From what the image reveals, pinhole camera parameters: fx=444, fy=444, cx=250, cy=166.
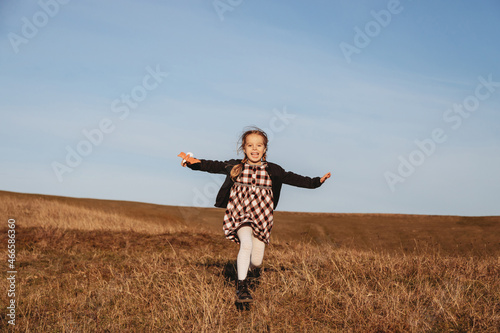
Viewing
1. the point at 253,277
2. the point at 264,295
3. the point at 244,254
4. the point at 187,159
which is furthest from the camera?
the point at 253,277

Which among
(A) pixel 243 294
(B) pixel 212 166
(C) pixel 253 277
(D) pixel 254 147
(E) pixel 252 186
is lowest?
(A) pixel 243 294

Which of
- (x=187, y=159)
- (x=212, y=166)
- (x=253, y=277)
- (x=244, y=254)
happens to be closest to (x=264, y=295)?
(x=244, y=254)

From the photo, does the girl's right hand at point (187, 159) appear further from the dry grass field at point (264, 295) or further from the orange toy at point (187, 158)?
the dry grass field at point (264, 295)

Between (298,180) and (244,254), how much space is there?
116 centimetres

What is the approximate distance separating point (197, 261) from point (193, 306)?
337 cm

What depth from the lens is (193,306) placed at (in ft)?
14.6

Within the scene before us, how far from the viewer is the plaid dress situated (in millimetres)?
5168

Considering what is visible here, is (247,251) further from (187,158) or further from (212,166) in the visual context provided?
(187,158)

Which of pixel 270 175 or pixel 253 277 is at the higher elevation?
pixel 270 175

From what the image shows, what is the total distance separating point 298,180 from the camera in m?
5.36

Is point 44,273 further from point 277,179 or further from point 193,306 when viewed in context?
point 277,179

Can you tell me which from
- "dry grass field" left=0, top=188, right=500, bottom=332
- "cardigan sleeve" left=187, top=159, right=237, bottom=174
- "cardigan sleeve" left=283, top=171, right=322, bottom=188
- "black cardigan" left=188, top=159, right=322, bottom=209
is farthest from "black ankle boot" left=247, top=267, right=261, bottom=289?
"cardigan sleeve" left=187, top=159, right=237, bottom=174

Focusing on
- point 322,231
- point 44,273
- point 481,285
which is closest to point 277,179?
point 481,285

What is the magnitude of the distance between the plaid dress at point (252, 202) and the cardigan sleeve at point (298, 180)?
230 mm
